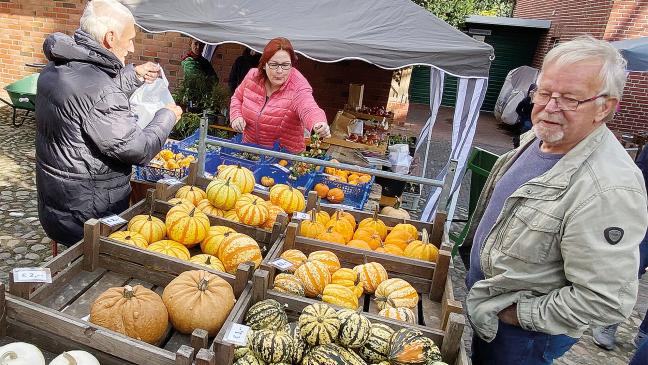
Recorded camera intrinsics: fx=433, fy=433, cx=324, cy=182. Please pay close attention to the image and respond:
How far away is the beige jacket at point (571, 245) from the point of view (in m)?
1.55

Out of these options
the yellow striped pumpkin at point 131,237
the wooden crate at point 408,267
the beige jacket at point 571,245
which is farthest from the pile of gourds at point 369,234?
the yellow striped pumpkin at point 131,237

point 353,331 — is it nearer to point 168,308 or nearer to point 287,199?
point 168,308

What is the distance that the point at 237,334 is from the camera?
1.59 meters

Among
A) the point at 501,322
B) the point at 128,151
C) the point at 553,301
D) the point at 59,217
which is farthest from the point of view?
the point at 59,217

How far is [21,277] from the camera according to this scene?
5.63 feet

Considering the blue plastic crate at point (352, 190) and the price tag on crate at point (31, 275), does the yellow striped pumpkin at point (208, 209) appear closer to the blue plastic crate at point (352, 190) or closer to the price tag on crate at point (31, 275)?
the price tag on crate at point (31, 275)

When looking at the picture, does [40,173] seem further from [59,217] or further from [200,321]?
[200,321]

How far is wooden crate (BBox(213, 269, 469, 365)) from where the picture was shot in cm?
154

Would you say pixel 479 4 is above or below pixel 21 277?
above

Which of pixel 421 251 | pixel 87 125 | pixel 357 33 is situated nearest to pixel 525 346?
pixel 421 251

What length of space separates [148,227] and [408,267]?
142cm

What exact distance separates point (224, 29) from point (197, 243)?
4.17 metres

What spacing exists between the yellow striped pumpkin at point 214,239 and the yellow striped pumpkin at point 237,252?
0.07 m

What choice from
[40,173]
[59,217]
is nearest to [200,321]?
[59,217]
